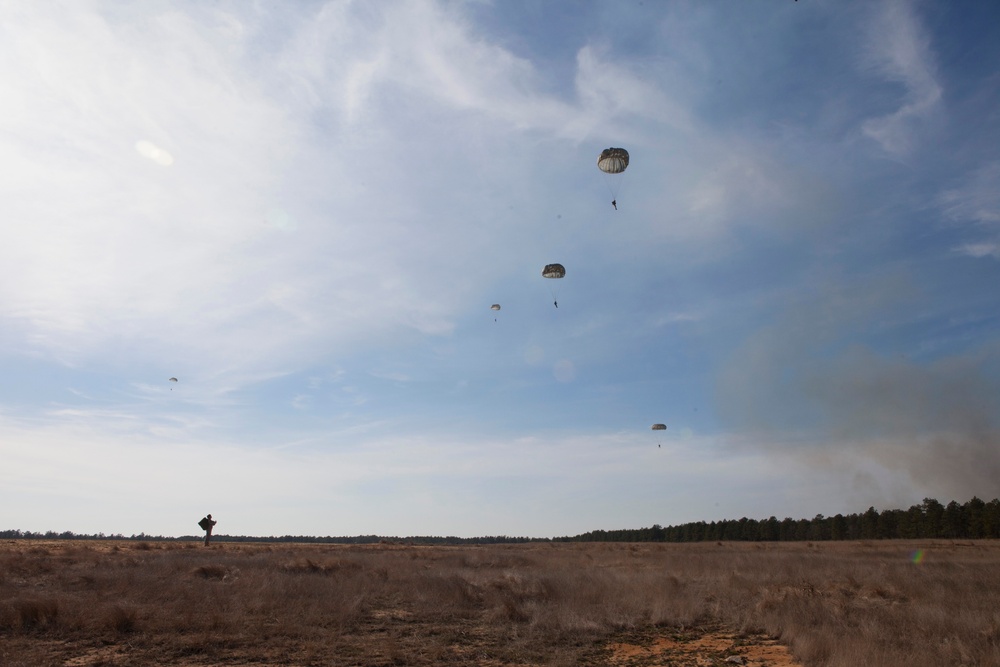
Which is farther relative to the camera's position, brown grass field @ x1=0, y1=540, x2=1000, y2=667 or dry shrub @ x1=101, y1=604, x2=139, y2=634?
dry shrub @ x1=101, y1=604, x2=139, y2=634

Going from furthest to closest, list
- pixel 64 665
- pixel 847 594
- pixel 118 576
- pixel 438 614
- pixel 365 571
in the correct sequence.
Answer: pixel 365 571, pixel 118 576, pixel 847 594, pixel 438 614, pixel 64 665

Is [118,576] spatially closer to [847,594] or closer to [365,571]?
[365,571]

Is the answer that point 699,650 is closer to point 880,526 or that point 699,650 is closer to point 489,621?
point 489,621

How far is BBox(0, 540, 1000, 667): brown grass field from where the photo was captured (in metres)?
10.6

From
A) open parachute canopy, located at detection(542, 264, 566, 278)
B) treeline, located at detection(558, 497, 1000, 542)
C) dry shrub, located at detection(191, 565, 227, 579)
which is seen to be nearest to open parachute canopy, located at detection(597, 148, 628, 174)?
open parachute canopy, located at detection(542, 264, 566, 278)

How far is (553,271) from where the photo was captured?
32.0m

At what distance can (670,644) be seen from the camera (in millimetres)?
12594

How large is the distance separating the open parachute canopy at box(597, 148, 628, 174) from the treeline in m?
81.1

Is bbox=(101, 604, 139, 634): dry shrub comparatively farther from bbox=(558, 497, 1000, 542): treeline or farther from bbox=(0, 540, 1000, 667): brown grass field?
bbox=(558, 497, 1000, 542): treeline

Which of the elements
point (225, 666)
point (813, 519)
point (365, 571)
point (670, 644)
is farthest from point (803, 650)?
point (813, 519)

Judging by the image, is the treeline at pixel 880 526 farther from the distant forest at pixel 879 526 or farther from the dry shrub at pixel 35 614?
the dry shrub at pixel 35 614

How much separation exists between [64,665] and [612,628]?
11339mm

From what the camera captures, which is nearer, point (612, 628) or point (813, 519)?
point (612, 628)

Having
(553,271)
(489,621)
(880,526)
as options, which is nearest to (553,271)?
(553,271)
